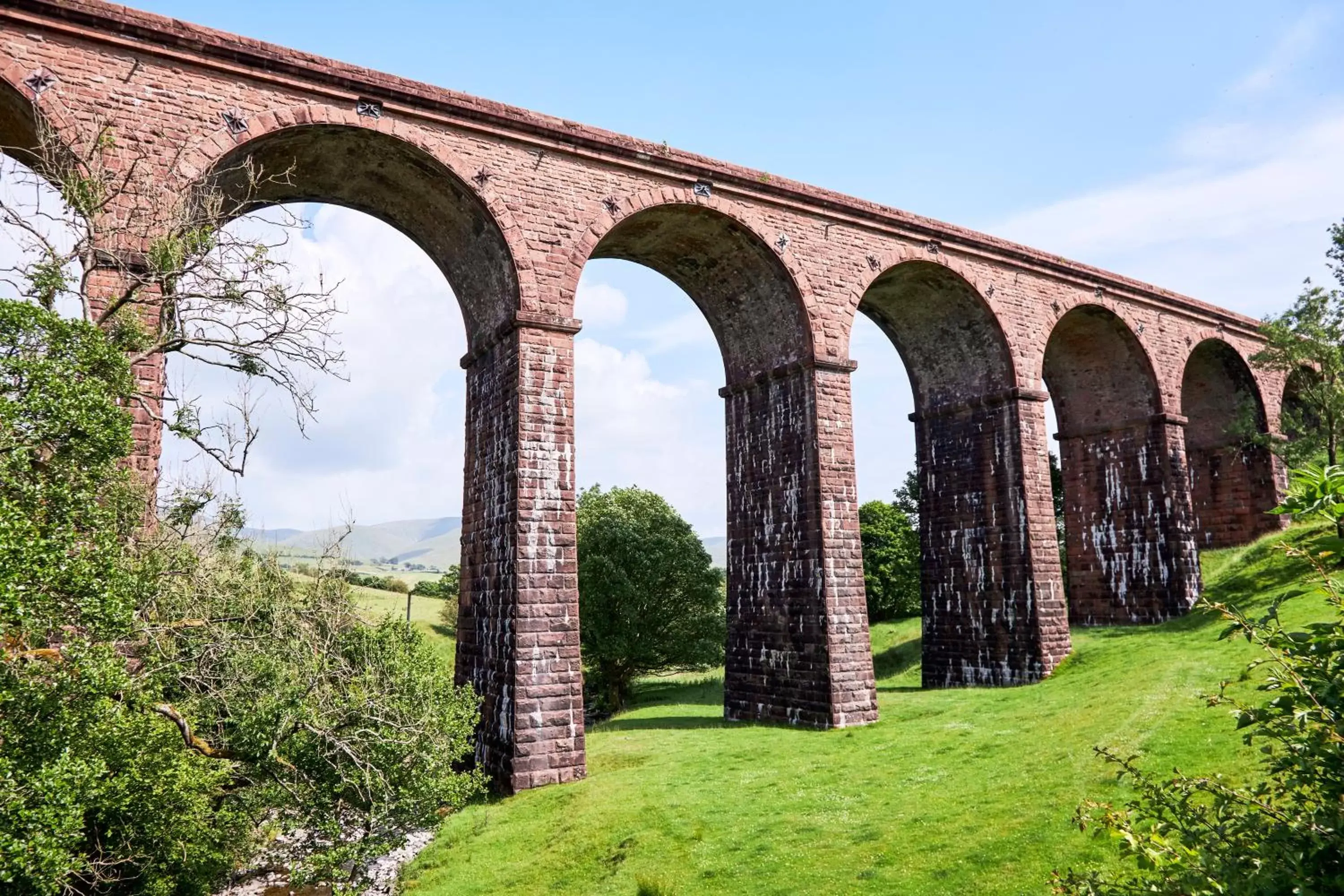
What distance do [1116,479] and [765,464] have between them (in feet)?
38.7

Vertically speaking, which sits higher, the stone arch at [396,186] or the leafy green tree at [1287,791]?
the stone arch at [396,186]

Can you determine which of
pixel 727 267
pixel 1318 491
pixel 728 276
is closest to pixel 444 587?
pixel 728 276

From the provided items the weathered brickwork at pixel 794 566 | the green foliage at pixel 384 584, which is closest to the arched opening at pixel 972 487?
the weathered brickwork at pixel 794 566

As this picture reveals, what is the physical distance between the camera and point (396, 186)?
14.1 metres

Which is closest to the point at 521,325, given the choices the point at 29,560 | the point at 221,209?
the point at 221,209

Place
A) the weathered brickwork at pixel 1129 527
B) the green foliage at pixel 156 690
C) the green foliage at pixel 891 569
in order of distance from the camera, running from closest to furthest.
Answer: the green foliage at pixel 156 690 → the weathered brickwork at pixel 1129 527 → the green foliage at pixel 891 569

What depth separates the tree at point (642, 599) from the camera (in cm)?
2592

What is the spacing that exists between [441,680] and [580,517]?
54.8 feet

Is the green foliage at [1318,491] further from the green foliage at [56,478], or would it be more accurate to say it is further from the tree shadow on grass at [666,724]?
the tree shadow on grass at [666,724]

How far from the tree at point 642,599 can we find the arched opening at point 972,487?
8361mm

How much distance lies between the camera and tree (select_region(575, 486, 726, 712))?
25.9 meters

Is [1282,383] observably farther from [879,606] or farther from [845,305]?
[845,305]

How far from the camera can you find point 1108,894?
11.6 ft

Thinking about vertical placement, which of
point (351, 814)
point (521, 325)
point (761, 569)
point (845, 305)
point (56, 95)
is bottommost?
A: point (351, 814)
